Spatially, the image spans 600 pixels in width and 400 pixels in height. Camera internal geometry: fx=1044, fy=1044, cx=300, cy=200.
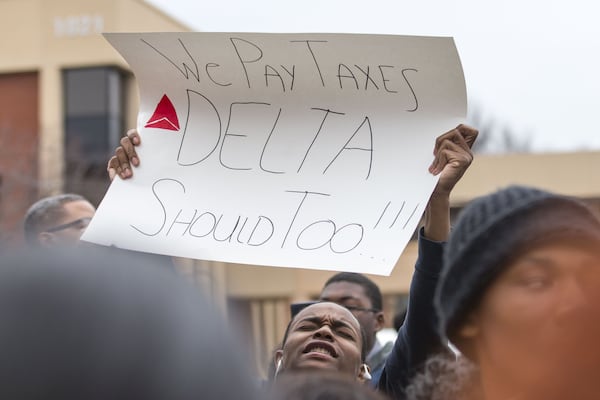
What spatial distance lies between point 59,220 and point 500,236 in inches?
93.8

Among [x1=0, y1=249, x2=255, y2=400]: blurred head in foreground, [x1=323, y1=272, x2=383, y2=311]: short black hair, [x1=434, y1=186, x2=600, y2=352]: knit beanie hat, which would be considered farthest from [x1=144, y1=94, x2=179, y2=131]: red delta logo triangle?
[x1=0, y1=249, x2=255, y2=400]: blurred head in foreground

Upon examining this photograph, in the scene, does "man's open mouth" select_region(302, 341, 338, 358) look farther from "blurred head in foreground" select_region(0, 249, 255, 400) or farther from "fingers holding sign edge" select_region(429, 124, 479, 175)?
"blurred head in foreground" select_region(0, 249, 255, 400)

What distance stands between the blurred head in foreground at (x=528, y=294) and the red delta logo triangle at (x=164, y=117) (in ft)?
4.52

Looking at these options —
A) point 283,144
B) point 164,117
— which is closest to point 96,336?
point 283,144

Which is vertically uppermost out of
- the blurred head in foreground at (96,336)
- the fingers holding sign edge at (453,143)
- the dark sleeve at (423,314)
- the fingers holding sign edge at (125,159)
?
the blurred head in foreground at (96,336)

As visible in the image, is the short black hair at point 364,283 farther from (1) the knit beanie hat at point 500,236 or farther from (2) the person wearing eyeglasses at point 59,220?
(1) the knit beanie hat at point 500,236

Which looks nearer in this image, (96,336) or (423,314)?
(96,336)

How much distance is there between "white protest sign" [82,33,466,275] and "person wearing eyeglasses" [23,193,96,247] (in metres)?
0.87

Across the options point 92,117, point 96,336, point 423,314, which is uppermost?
point 96,336

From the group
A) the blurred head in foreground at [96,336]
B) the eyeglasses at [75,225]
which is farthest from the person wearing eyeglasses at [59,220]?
the blurred head in foreground at [96,336]

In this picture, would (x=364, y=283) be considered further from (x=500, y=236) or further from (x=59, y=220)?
(x=500, y=236)

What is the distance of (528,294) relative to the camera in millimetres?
1852

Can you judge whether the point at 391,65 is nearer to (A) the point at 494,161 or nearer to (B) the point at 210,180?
(B) the point at 210,180

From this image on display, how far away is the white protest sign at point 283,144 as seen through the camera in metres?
2.87
